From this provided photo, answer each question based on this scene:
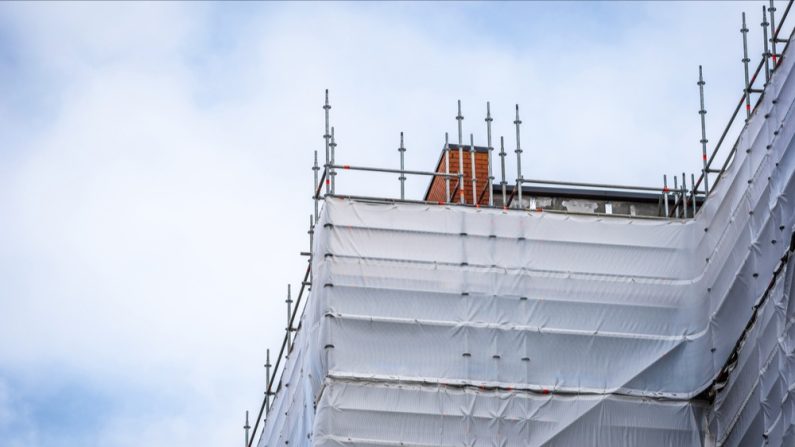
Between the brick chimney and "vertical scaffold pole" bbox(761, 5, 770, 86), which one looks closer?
"vertical scaffold pole" bbox(761, 5, 770, 86)

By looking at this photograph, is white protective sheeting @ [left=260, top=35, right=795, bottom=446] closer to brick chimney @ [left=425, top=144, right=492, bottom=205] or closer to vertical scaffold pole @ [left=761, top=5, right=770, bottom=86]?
vertical scaffold pole @ [left=761, top=5, right=770, bottom=86]

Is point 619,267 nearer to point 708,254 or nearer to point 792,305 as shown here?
point 708,254

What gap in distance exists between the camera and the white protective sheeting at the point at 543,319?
26.1 m

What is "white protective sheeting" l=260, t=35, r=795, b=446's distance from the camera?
26062mm

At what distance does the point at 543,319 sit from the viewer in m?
27.4

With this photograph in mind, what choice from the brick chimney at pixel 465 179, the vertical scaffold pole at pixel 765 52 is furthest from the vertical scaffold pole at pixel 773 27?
the brick chimney at pixel 465 179

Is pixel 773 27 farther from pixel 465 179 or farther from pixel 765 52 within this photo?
pixel 465 179

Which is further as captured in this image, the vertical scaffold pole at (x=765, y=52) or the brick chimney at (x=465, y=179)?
the brick chimney at (x=465, y=179)

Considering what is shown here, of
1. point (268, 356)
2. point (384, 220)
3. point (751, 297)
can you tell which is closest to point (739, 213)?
point (751, 297)

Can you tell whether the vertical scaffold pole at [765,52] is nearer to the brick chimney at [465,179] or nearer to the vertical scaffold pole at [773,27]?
the vertical scaffold pole at [773,27]

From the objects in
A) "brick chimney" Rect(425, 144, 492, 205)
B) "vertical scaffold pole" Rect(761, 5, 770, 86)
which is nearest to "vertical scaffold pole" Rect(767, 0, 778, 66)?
"vertical scaffold pole" Rect(761, 5, 770, 86)

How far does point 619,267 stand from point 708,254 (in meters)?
1.41

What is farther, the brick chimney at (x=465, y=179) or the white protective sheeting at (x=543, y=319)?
the brick chimney at (x=465, y=179)

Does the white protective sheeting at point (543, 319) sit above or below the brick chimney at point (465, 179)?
below
